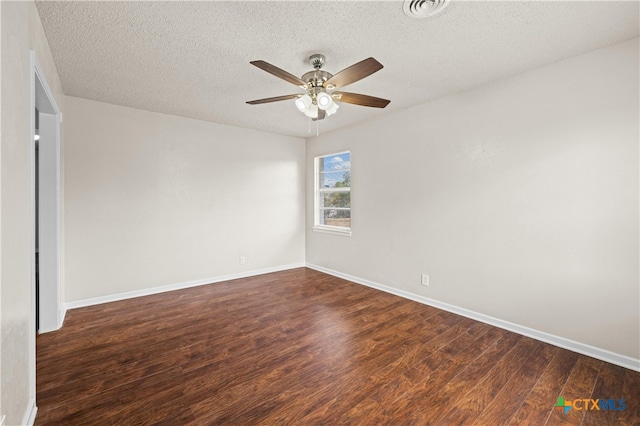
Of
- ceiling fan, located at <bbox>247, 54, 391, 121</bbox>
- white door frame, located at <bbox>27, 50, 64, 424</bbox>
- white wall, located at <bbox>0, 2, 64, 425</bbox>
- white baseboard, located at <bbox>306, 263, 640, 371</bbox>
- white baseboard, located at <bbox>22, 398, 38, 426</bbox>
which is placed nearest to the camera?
white wall, located at <bbox>0, 2, 64, 425</bbox>

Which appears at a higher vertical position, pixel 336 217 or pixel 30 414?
pixel 336 217

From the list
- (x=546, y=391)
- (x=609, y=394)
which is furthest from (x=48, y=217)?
(x=609, y=394)

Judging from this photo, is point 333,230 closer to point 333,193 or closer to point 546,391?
point 333,193

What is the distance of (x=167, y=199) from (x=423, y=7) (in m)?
3.75

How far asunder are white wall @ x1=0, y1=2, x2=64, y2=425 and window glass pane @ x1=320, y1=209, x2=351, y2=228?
386 centimetres

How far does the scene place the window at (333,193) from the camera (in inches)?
188

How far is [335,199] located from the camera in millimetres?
5027

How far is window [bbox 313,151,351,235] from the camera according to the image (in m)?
4.77

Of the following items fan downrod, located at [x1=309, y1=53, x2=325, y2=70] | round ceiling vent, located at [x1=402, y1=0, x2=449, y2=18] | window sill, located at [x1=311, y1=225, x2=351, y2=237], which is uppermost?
round ceiling vent, located at [x1=402, y1=0, x2=449, y2=18]

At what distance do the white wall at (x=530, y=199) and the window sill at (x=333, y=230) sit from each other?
834mm

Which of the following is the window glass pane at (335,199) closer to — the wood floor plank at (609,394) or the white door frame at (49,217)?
the wood floor plank at (609,394)

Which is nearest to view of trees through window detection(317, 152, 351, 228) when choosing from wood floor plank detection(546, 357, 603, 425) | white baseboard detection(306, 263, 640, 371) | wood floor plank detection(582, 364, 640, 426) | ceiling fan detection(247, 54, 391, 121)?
white baseboard detection(306, 263, 640, 371)

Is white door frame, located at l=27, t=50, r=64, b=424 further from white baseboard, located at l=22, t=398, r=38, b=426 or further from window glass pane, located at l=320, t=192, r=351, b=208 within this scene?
window glass pane, located at l=320, t=192, r=351, b=208

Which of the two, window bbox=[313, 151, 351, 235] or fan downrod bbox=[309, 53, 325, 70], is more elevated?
fan downrod bbox=[309, 53, 325, 70]
